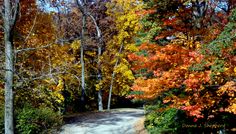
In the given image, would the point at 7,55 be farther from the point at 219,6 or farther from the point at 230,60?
the point at 219,6

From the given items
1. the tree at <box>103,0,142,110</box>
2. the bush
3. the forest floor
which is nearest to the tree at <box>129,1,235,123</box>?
the forest floor

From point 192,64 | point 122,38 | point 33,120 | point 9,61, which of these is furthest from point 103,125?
point 122,38

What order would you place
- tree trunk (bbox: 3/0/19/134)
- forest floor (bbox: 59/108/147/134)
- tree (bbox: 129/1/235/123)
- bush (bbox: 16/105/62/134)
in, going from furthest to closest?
→ forest floor (bbox: 59/108/147/134), bush (bbox: 16/105/62/134), tree (bbox: 129/1/235/123), tree trunk (bbox: 3/0/19/134)

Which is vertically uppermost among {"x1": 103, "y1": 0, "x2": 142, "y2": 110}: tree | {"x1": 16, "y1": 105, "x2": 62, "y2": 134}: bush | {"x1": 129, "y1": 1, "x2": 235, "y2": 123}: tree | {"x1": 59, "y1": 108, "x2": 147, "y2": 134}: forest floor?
{"x1": 103, "y1": 0, "x2": 142, "y2": 110}: tree

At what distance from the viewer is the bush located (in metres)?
16.4

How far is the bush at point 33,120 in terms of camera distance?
1642cm

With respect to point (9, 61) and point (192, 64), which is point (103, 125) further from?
point (9, 61)

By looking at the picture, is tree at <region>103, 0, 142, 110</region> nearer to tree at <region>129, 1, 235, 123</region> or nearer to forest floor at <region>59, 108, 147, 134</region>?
forest floor at <region>59, 108, 147, 134</region>

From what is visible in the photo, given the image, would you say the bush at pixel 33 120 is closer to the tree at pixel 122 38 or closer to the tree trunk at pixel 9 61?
the tree trunk at pixel 9 61

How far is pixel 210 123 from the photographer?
48.6 feet

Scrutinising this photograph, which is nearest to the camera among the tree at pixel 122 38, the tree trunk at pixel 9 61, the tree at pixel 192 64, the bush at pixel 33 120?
the tree trunk at pixel 9 61

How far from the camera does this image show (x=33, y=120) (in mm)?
16594

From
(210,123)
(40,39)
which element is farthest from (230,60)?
(40,39)

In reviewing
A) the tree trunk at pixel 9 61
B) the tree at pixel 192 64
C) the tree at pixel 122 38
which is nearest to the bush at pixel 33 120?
the tree at pixel 192 64
